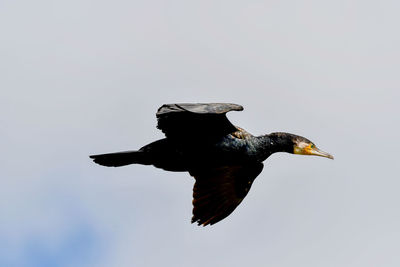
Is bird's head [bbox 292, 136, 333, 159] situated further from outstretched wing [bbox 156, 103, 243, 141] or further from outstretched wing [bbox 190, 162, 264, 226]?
outstretched wing [bbox 156, 103, 243, 141]

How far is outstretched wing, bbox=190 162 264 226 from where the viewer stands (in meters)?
13.7

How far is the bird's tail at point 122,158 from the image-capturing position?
12.7 meters

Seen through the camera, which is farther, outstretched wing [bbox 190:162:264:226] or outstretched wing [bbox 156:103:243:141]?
outstretched wing [bbox 190:162:264:226]

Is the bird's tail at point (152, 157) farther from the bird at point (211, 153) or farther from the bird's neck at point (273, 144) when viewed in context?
the bird's neck at point (273, 144)

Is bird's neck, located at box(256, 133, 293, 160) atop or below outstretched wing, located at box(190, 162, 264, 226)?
atop

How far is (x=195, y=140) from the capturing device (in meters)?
12.5

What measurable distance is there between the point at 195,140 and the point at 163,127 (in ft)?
1.88

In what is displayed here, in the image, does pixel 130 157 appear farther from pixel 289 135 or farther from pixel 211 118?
pixel 289 135

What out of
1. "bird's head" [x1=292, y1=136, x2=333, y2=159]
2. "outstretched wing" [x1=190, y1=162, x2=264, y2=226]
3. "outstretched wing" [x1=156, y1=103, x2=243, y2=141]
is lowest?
"outstretched wing" [x1=190, y1=162, x2=264, y2=226]

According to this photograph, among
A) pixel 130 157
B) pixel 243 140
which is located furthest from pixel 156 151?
pixel 243 140

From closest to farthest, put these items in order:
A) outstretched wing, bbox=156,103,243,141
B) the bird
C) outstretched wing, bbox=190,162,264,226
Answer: outstretched wing, bbox=156,103,243,141 < the bird < outstretched wing, bbox=190,162,264,226

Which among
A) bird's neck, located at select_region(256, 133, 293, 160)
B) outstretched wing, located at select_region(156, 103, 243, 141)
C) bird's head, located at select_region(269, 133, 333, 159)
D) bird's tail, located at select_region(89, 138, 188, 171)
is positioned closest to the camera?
outstretched wing, located at select_region(156, 103, 243, 141)

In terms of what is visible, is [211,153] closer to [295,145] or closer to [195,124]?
[195,124]

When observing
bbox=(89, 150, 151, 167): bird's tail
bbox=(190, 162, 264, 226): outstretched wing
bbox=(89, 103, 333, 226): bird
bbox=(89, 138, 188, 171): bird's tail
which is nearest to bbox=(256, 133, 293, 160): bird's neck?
bbox=(89, 103, 333, 226): bird
